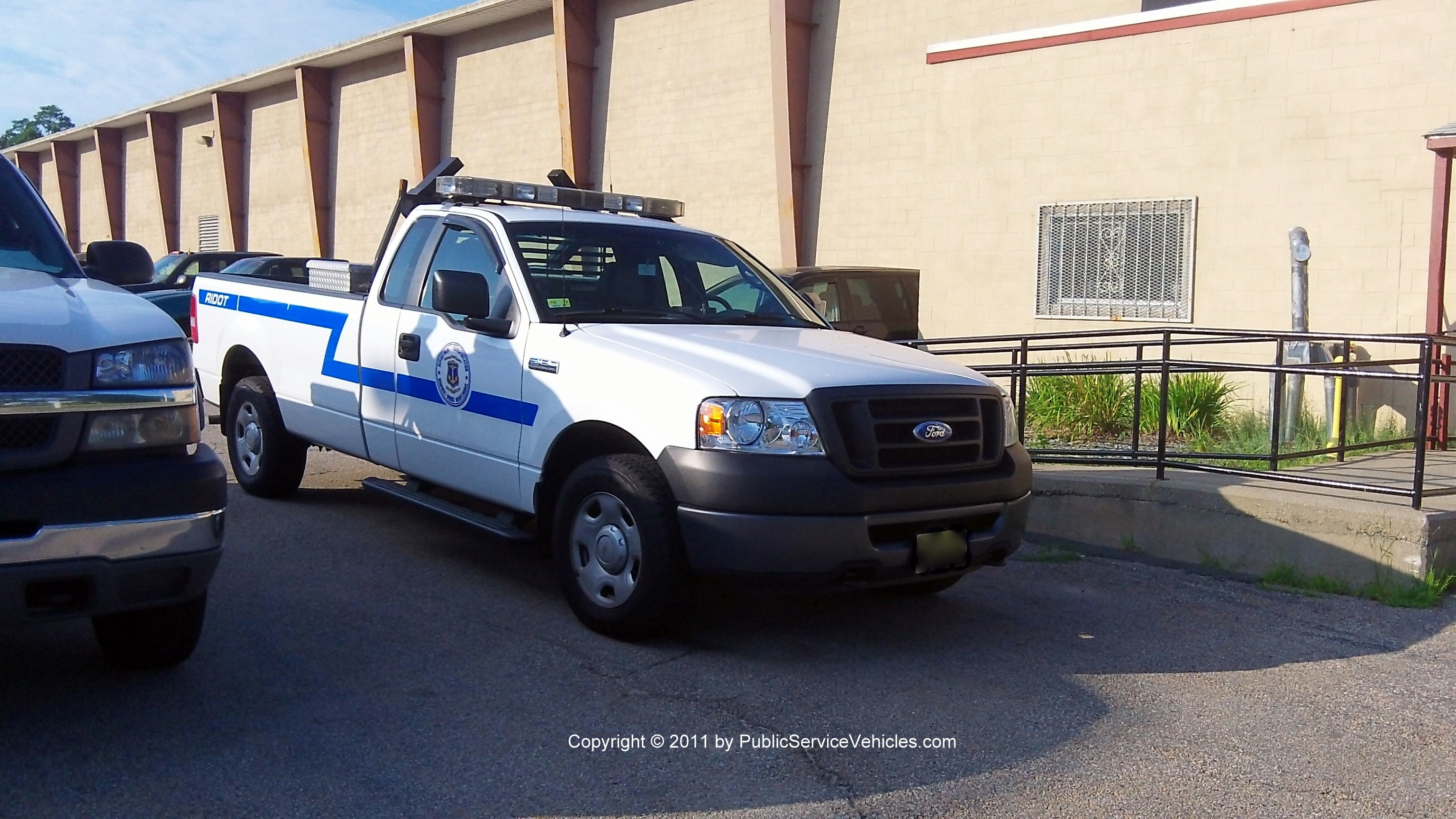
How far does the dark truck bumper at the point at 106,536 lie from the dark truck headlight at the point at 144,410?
65mm

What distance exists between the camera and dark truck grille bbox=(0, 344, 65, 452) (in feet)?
12.7

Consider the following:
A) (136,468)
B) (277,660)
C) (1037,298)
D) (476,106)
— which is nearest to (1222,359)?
(1037,298)

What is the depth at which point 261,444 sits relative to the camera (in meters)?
8.12

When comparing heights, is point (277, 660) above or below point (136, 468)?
below

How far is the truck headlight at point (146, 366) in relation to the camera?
13.3 ft

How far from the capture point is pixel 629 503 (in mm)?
5293

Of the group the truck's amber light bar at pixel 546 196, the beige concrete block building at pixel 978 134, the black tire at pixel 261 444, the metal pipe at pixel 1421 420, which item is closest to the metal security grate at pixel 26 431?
the truck's amber light bar at pixel 546 196

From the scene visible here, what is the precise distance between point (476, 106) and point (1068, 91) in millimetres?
15016

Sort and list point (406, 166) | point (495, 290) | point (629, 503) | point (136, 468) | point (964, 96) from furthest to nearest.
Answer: point (406, 166)
point (964, 96)
point (495, 290)
point (629, 503)
point (136, 468)

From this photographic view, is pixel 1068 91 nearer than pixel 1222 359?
No

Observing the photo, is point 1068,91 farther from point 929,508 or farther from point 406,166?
point 406,166

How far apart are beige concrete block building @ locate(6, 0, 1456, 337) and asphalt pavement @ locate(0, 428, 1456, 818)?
20.9ft

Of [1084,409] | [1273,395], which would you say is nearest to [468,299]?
[1273,395]

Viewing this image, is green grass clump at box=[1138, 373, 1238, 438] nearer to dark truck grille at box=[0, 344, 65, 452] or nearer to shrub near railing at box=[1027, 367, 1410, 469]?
shrub near railing at box=[1027, 367, 1410, 469]
